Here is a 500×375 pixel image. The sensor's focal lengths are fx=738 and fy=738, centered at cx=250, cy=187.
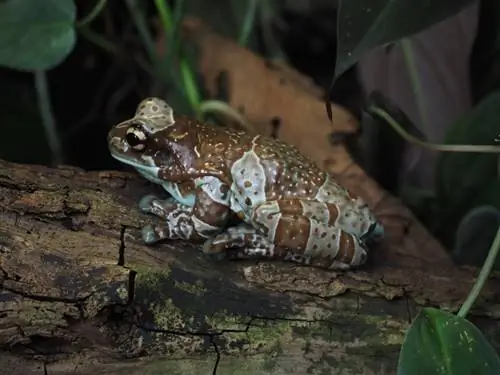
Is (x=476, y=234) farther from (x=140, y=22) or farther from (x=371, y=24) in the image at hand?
(x=140, y=22)

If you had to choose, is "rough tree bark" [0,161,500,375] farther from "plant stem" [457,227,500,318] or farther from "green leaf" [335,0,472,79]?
"green leaf" [335,0,472,79]

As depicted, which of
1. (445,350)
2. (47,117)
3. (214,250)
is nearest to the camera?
(445,350)

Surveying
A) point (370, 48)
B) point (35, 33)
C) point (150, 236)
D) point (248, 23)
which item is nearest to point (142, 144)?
point (150, 236)

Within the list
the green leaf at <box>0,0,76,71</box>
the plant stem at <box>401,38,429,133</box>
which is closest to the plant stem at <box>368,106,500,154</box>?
the plant stem at <box>401,38,429,133</box>

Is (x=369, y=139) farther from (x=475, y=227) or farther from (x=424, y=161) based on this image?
(x=475, y=227)

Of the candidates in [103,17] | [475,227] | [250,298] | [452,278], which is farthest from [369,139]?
[103,17]

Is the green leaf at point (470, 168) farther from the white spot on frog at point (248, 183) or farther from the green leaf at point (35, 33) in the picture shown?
the green leaf at point (35, 33)

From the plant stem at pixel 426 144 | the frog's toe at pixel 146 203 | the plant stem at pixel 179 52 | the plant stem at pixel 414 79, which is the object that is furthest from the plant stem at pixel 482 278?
the plant stem at pixel 179 52

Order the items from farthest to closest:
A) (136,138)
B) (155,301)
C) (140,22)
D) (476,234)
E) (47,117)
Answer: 1. (140,22)
2. (47,117)
3. (476,234)
4. (136,138)
5. (155,301)
